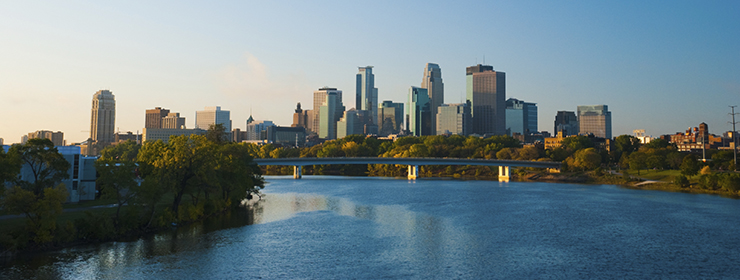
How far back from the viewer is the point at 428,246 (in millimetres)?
51094

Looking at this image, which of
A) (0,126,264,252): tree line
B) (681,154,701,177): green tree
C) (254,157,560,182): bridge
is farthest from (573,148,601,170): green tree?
(0,126,264,252): tree line

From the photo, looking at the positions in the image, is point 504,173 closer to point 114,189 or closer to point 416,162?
point 416,162

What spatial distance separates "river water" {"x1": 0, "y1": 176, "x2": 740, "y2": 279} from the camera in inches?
1603

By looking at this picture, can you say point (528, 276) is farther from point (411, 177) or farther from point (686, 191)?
point (411, 177)

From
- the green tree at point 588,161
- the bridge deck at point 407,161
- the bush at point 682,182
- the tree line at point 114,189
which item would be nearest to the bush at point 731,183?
the bush at point 682,182

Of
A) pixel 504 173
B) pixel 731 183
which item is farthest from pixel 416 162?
pixel 731 183

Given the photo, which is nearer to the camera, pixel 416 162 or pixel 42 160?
pixel 42 160

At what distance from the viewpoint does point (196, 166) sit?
199 ft

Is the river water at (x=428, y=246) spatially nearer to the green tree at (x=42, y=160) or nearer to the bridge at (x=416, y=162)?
the green tree at (x=42, y=160)

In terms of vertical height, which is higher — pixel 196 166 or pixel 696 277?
pixel 196 166

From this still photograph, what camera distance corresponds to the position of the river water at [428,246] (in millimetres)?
40719

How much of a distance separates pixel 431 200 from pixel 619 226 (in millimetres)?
36669

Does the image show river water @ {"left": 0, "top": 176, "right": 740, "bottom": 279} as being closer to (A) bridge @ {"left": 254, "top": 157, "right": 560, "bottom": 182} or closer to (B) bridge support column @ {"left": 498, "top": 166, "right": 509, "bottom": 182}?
(B) bridge support column @ {"left": 498, "top": 166, "right": 509, "bottom": 182}

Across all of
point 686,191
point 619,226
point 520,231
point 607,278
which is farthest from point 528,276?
point 686,191
